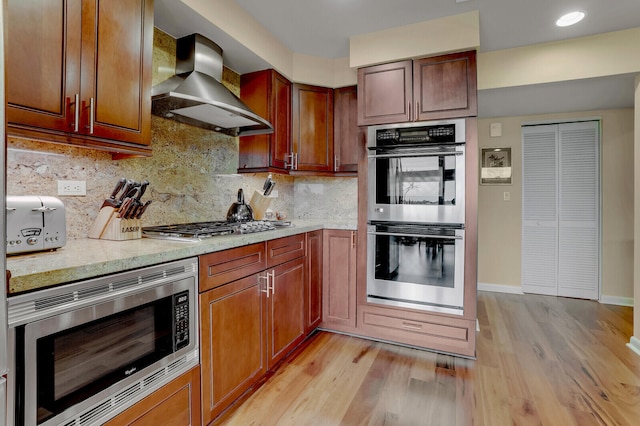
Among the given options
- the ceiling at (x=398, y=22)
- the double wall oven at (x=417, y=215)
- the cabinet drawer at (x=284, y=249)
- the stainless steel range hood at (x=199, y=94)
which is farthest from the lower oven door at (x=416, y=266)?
the ceiling at (x=398, y=22)

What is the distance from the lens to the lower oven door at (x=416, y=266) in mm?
2455

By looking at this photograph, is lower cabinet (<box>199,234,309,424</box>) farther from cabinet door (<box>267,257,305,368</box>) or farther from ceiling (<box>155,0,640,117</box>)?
ceiling (<box>155,0,640,117</box>)

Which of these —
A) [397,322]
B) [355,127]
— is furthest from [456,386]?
[355,127]

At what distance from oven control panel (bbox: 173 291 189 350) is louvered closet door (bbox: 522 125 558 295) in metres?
4.16

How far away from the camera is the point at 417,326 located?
2.56 metres

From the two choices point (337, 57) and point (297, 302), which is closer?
point (297, 302)

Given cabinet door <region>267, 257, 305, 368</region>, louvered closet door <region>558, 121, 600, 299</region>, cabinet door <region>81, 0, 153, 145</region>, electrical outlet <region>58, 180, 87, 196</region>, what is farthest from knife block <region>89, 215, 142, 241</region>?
louvered closet door <region>558, 121, 600, 299</region>

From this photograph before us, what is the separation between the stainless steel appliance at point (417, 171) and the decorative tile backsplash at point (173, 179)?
2.27 feet

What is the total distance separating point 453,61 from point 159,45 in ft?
6.92

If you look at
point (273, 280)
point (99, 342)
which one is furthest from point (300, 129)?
point (99, 342)

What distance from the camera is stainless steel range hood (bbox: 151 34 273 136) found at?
1.83 metres

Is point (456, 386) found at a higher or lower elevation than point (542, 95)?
lower

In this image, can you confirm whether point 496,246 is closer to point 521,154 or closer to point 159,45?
point 521,154

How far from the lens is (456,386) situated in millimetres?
2047
